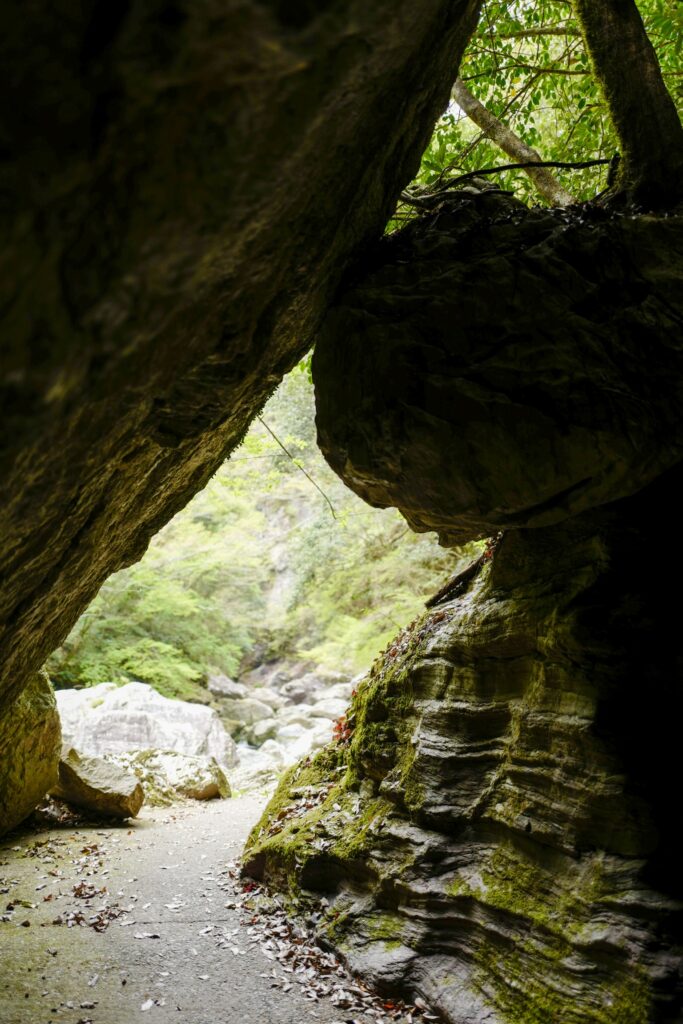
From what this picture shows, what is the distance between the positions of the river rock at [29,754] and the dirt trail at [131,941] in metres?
0.54

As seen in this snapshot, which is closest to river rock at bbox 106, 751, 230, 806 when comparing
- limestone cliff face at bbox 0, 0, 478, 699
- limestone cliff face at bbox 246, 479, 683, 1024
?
limestone cliff face at bbox 246, 479, 683, 1024

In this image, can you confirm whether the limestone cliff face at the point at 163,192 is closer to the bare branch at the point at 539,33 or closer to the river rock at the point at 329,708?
the bare branch at the point at 539,33

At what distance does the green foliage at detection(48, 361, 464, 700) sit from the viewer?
18469mm

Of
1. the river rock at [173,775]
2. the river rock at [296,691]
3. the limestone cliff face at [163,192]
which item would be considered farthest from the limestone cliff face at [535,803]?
the river rock at [296,691]

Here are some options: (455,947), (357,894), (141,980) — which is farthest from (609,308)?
(141,980)

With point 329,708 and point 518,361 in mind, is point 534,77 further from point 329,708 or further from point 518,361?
point 329,708

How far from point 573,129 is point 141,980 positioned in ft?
37.7

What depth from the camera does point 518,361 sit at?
177 inches

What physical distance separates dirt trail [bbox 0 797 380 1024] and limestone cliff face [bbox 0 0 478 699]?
4.19m

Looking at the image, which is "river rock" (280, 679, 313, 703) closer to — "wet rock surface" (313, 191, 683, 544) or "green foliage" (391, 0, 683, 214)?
"green foliage" (391, 0, 683, 214)

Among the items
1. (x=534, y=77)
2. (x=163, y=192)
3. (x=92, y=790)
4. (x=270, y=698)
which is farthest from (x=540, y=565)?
(x=270, y=698)

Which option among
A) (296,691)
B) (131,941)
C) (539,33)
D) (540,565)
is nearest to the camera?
(540,565)

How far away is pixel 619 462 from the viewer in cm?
450

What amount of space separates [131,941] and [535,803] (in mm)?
4774
